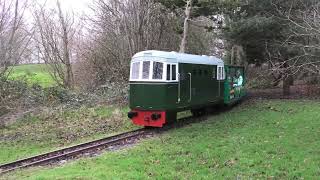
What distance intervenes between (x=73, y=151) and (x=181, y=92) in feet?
20.7

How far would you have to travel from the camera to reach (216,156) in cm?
1174

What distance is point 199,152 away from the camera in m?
12.4

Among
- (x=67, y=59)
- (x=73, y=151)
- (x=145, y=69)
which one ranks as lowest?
(x=73, y=151)

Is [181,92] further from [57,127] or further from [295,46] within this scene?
[295,46]

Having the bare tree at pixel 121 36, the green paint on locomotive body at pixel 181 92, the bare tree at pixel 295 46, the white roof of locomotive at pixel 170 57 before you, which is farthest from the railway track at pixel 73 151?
the bare tree at pixel 121 36

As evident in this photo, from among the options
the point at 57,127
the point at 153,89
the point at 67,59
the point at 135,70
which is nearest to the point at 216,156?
the point at 153,89

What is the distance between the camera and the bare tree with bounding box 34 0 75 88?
Answer: 35812mm

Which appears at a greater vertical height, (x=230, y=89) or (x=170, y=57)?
(x=170, y=57)

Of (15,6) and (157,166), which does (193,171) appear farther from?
(15,6)

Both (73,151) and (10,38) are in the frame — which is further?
(10,38)

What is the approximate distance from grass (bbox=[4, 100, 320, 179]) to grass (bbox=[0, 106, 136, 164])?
3.03m

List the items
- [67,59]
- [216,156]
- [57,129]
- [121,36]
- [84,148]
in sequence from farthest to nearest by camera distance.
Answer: [67,59]
[121,36]
[57,129]
[84,148]
[216,156]

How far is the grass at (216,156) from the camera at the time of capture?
9.98 metres

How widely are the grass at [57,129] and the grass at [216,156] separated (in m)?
3.03
